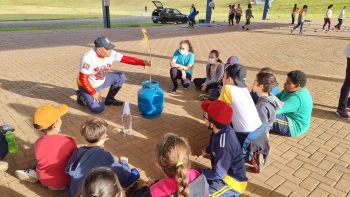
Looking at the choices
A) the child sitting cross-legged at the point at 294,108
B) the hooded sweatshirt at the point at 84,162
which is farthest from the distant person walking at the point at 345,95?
the hooded sweatshirt at the point at 84,162

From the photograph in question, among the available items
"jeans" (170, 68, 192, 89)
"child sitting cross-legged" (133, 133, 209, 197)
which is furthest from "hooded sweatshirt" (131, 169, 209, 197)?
"jeans" (170, 68, 192, 89)

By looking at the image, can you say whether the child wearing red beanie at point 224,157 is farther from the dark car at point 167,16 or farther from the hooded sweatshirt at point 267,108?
the dark car at point 167,16

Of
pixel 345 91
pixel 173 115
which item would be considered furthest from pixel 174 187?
pixel 345 91

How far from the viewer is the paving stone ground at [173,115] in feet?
11.5

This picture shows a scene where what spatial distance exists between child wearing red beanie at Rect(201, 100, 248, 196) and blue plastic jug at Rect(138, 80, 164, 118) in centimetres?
205

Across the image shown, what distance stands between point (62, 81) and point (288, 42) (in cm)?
1144

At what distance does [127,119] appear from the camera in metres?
4.88

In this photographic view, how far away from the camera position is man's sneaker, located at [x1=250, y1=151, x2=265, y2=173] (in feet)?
11.6

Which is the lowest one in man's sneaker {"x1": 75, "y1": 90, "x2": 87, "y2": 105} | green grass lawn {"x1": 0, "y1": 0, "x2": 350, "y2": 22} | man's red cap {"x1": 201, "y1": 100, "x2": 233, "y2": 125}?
man's sneaker {"x1": 75, "y1": 90, "x2": 87, "y2": 105}

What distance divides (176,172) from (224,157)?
2.86 feet

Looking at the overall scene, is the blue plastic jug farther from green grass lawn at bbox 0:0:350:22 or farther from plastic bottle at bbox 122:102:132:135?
green grass lawn at bbox 0:0:350:22

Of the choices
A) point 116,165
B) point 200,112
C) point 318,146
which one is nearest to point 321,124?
point 318,146

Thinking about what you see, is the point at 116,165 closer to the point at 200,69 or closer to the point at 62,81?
the point at 62,81

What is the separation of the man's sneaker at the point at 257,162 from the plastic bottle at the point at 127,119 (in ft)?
6.74
